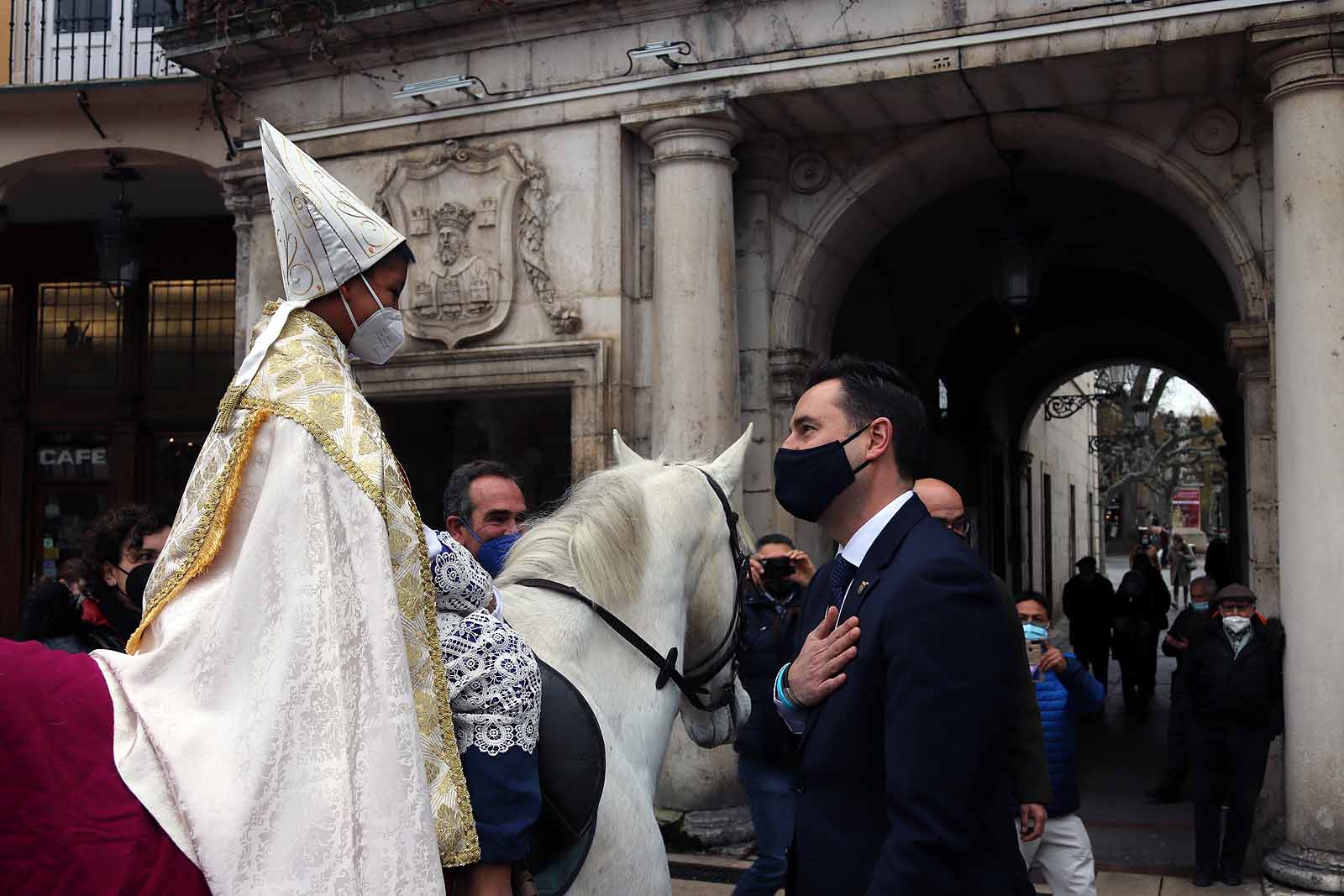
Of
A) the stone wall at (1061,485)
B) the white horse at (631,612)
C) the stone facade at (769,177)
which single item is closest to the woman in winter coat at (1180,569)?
the stone wall at (1061,485)

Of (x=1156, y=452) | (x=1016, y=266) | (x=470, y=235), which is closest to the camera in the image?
(x=470, y=235)

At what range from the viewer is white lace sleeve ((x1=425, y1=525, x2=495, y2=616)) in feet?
8.34

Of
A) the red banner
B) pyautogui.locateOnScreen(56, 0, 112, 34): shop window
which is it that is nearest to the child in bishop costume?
pyautogui.locateOnScreen(56, 0, 112, 34): shop window

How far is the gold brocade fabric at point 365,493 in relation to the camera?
227 centimetres

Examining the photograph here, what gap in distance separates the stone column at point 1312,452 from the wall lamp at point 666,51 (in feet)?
10.9

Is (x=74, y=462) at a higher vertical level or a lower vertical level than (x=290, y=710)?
higher

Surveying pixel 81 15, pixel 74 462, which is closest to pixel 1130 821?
pixel 81 15

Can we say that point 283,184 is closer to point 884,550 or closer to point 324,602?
point 324,602

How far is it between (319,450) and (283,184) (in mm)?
589

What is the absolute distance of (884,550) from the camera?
231 cm

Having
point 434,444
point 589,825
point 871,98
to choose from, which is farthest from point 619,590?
point 434,444

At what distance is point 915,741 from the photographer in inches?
79.3

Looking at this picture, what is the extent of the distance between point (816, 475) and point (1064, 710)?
3.34 m

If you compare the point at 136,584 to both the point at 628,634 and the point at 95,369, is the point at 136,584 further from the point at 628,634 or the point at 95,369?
the point at 95,369
